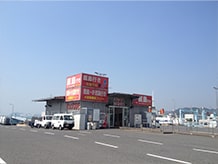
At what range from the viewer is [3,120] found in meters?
54.2

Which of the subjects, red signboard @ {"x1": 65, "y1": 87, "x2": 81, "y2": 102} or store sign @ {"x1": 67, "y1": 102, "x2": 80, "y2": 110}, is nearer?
red signboard @ {"x1": 65, "y1": 87, "x2": 81, "y2": 102}

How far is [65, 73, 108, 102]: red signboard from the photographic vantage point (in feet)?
98.1

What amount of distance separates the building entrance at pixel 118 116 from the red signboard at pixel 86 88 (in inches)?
91.2

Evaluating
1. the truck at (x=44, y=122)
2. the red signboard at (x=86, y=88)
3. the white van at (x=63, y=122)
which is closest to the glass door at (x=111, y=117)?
the red signboard at (x=86, y=88)

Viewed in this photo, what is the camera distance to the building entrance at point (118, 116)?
→ 3288 centimetres

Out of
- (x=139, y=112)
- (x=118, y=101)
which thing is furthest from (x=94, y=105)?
(x=139, y=112)

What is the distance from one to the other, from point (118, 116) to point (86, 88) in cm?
704

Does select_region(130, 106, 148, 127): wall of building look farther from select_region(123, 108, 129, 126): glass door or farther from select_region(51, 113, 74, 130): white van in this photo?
select_region(51, 113, 74, 130): white van

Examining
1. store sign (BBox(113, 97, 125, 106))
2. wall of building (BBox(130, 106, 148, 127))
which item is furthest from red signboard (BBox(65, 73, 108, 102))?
wall of building (BBox(130, 106, 148, 127))

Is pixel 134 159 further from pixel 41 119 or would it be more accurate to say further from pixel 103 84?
pixel 41 119

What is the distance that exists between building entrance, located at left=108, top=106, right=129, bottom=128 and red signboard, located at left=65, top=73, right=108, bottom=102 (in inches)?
91.2

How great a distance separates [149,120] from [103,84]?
10.1 metres

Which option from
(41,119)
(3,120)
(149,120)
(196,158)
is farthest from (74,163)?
(3,120)

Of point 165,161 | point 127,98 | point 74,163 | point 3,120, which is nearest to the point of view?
point 74,163
